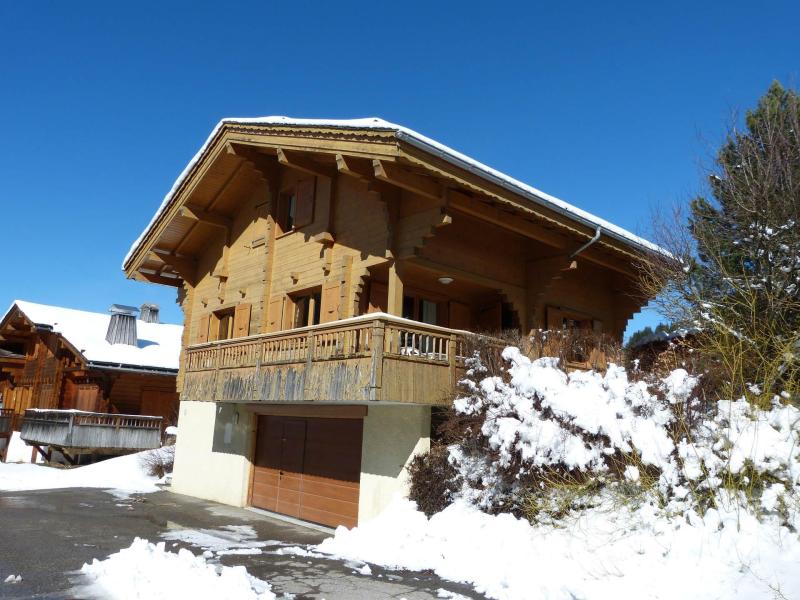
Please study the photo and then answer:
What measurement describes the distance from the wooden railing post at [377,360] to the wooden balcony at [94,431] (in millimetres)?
20411

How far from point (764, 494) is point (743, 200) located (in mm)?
5858

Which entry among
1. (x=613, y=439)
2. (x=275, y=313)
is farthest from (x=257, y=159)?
(x=613, y=439)

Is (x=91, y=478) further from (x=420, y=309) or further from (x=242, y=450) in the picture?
(x=420, y=309)

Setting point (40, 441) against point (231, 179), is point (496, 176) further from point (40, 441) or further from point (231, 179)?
point (40, 441)

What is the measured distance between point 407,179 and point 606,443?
20.1 feet

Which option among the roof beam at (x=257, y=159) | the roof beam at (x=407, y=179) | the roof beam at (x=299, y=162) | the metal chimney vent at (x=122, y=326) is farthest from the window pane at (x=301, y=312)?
the metal chimney vent at (x=122, y=326)

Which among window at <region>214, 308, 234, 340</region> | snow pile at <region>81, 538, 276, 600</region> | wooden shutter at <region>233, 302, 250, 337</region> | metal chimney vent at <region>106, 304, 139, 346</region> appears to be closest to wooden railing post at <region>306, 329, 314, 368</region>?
Answer: snow pile at <region>81, 538, 276, 600</region>

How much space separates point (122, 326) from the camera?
34.8 metres

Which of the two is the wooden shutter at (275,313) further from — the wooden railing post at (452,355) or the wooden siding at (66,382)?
the wooden siding at (66,382)

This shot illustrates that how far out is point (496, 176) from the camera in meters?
12.9

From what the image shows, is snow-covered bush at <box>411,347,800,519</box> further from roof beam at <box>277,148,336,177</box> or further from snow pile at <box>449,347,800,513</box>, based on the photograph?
roof beam at <box>277,148,336,177</box>

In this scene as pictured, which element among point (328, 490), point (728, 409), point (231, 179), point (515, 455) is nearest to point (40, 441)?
point (231, 179)

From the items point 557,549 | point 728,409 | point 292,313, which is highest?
point 292,313

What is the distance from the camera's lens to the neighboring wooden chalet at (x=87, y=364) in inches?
1222
